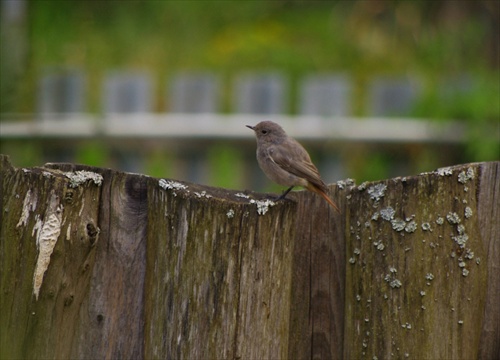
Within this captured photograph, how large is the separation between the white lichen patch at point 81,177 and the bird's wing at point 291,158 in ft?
5.30

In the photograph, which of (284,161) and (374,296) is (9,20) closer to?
(284,161)

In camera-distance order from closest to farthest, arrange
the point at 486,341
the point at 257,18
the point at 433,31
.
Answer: the point at 486,341
the point at 433,31
the point at 257,18

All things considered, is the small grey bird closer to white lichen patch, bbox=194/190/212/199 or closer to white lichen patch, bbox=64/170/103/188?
white lichen patch, bbox=194/190/212/199

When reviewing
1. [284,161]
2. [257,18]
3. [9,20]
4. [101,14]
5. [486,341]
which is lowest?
[486,341]

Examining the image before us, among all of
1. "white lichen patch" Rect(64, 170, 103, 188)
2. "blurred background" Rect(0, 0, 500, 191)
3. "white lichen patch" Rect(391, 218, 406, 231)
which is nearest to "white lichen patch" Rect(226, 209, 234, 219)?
"white lichen patch" Rect(64, 170, 103, 188)

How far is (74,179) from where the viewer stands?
8.91ft

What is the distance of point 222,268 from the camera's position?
2.68m

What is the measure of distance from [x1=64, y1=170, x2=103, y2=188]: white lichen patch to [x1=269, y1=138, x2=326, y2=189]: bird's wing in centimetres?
161

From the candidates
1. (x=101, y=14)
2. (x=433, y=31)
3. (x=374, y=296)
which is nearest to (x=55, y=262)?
(x=374, y=296)

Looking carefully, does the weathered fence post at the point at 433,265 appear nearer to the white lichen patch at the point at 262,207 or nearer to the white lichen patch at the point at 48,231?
the white lichen patch at the point at 262,207

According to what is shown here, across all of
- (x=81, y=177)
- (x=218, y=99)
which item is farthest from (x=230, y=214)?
(x=218, y=99)

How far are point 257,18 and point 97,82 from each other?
4.30m

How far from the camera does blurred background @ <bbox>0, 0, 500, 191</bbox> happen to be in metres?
7.09

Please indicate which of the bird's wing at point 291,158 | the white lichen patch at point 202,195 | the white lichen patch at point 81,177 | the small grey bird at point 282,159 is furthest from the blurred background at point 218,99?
the white lichen patch at point 202,195
